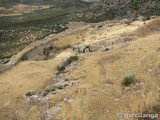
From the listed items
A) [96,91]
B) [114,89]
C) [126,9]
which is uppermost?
[114,89]

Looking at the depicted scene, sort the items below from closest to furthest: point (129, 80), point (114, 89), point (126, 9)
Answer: point (114, 89) < point (129, 80) < point (126, 9)

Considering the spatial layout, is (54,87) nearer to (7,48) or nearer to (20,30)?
(7,48)

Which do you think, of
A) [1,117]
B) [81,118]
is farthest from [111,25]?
[81,118]

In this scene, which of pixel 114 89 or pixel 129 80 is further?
pixel 129 80

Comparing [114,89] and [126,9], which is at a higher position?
[114,89]

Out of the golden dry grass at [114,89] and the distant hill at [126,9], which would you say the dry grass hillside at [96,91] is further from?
the distant hill at [126,9]

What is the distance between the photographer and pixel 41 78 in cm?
2723

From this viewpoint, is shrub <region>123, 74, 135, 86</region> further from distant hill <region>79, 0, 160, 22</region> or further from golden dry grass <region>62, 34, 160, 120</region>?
distant hill <region>79, 0, 160, 22</region>

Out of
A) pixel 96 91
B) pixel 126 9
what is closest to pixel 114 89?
pixel 96 91

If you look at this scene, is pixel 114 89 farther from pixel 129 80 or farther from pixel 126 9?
pixel 126 9

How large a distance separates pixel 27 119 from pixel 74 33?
33772 mm

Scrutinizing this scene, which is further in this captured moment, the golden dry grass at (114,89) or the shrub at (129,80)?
the shrub at (129,80)

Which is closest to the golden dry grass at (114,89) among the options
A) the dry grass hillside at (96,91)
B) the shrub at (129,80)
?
the dry grass hillside at (96,91)

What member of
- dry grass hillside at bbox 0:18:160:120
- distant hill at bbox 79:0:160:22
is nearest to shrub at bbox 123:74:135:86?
dry grass hillside at bbox 0:18:160:120
